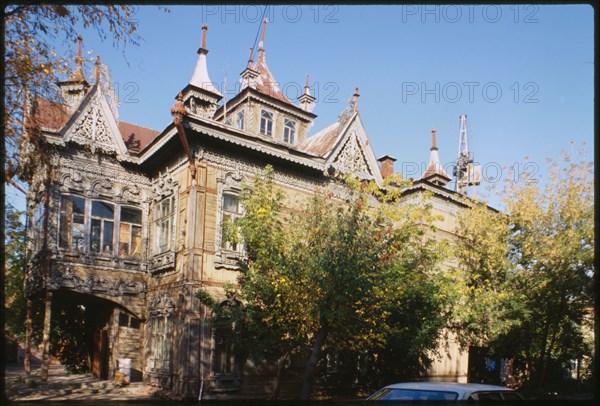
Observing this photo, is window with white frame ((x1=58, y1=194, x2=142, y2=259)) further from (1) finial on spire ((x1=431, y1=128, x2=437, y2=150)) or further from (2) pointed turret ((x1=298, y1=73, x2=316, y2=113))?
(1) finial on spire ((x1=431, y1=128, x2=437, y2=150))

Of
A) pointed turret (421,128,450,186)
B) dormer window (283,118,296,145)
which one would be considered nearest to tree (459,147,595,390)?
pointed turret (421,128,450,186)

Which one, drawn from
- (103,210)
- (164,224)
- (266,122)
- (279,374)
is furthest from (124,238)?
(279,374)

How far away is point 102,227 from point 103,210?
695mm

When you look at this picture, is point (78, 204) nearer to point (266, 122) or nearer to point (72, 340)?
point (72, 340)

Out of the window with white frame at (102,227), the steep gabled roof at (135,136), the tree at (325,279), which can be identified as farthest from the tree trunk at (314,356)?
the steep gabled roof at (135,136)

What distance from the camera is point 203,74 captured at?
22.0 metres

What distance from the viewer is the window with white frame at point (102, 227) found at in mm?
19859

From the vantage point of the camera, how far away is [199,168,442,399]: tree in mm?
13477

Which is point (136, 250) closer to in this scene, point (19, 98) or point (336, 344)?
point (336, 344)

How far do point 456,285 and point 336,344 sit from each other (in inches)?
278

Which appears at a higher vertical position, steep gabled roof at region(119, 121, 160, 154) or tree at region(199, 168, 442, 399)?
steep gabled roof at region(119, 121, 160, 154)

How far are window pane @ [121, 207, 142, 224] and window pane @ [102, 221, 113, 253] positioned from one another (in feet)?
2.01

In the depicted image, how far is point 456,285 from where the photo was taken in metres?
19.9

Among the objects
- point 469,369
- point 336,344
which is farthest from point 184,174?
point 469,369
